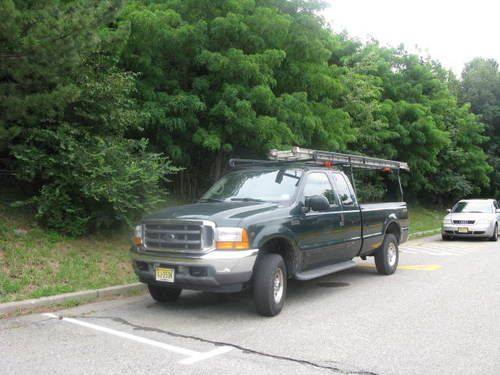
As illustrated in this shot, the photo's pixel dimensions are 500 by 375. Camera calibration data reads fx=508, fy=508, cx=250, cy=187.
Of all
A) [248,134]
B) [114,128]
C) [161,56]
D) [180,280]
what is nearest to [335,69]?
[248,134]

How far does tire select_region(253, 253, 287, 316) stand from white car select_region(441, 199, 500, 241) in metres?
12.7

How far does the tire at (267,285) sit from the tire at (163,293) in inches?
59.8

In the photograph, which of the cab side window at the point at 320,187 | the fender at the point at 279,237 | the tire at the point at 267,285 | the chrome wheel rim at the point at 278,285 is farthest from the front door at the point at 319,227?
the tire at the point at 267,285

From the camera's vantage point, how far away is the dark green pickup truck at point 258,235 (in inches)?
244

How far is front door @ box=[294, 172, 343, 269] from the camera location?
7.27 meters

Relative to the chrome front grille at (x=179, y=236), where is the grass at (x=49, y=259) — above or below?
below

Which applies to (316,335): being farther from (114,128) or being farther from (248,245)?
(114,128)

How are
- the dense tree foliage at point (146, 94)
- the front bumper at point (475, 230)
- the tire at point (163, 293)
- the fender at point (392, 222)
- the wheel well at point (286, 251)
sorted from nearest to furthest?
the wheel well at point (286, 251), the tire at point (163, 293), the dense tree foliage at point (146, 94), the fender at point (392, 222), the front bumper at point (475, 230)

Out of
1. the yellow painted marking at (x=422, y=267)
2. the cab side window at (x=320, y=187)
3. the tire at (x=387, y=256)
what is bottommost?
the yellow painted marking at (x=422, y=267)

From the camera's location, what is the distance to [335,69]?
1462 centimetres

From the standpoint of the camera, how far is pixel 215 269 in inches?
239

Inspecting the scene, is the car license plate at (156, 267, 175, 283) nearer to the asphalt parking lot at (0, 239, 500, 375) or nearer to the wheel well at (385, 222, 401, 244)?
the asphalt parking lot at (0, 239, 500, 375)

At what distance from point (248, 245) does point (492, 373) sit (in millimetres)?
2923

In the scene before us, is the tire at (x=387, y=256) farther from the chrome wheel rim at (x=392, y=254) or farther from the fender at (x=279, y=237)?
the fender at (x=279, y=237)
